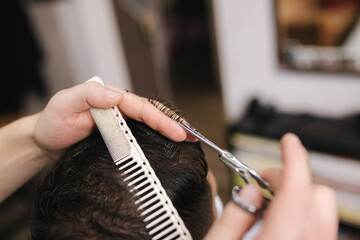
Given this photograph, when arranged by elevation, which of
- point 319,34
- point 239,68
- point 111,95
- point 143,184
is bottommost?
point 239,68

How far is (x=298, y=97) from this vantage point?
5.75 feet

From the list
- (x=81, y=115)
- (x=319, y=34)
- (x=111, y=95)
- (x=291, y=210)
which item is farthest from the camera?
(x=319, y=34)

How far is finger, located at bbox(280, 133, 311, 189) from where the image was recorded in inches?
12.9

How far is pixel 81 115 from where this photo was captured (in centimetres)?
67

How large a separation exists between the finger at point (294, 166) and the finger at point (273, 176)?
7 cm

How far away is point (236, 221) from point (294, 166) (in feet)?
0.36

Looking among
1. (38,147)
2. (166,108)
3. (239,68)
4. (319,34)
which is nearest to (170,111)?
(166,108)

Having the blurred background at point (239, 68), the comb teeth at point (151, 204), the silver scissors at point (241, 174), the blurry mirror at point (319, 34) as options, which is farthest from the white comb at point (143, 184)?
the blurry mirror at point (319, 34)

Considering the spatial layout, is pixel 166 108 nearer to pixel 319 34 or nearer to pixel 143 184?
pixel 143 184

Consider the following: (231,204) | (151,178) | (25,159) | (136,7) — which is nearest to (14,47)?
(136,7)

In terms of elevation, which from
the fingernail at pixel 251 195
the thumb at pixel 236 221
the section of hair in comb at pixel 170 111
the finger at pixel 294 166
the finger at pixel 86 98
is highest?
the finger at pixel 86 98

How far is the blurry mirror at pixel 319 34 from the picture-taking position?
1437 millimetres

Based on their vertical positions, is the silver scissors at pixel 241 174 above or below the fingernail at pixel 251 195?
below

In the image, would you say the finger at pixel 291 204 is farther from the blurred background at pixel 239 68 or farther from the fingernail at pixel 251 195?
the blurred background at pixel 239 68
